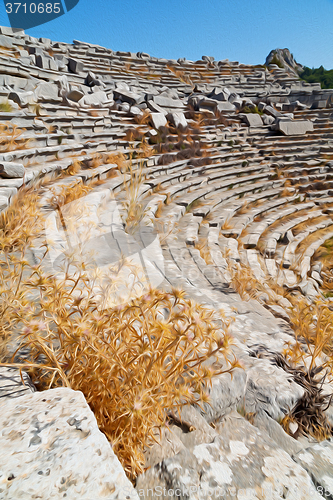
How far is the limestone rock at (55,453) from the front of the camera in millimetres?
895

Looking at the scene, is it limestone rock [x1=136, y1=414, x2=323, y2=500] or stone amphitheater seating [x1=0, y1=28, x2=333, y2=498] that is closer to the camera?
limestone rock [x1=136, y1=414, x2=323, y2=500]

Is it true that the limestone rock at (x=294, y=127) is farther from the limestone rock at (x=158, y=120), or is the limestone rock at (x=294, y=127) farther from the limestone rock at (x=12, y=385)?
the limestone rock at (x=12, y=385)

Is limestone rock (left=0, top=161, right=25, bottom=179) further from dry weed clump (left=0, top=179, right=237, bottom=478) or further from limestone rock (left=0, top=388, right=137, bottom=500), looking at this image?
limestone rock (left=0, top=388, right=137, bottom=500)

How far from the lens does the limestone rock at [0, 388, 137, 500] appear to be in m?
0.89

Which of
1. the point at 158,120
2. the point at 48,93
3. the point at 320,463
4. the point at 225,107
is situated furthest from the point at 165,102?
the point at 320,463

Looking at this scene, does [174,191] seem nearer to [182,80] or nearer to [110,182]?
[110,182]

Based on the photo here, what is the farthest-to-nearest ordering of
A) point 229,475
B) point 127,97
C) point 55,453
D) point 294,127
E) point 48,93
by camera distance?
point 294,127
point 127,97
point 48,93
point 229,475
point 55,453

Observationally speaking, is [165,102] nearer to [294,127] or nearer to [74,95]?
[74,95]

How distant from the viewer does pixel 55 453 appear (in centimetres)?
100

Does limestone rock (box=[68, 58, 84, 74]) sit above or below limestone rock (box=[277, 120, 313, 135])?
above

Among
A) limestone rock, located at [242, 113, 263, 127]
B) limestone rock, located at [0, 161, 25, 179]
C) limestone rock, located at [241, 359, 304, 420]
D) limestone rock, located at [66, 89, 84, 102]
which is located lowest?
limestone rock, located at [241, 359, 304, 420]

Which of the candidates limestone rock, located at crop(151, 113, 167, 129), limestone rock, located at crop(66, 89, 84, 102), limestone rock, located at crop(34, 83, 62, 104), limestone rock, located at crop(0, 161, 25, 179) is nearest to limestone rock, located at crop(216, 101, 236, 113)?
limestone rock, located at crop(151, 113, 167, 129)

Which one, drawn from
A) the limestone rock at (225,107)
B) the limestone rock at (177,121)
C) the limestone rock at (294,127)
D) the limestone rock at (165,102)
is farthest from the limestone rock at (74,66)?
the limestone rock at (294,127)

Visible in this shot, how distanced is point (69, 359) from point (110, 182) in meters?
4.82
